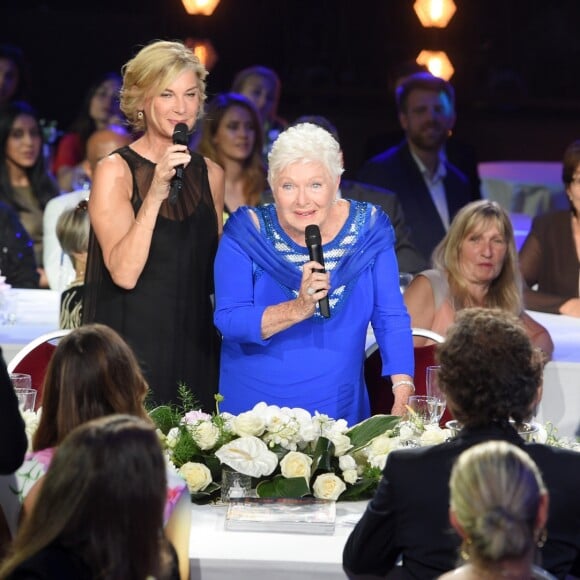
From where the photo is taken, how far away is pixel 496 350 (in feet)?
7.52

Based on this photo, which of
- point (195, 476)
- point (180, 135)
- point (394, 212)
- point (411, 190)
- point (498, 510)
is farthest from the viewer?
point (411, 190)

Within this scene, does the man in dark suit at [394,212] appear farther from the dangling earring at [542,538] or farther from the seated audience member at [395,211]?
the dangling earring at [542,538]

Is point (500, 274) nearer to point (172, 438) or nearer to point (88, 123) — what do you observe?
point (172, 438)

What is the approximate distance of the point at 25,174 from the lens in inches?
286

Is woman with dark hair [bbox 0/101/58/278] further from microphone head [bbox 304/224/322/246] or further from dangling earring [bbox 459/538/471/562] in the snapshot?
dangling earring [bbox 459/538/471/562]

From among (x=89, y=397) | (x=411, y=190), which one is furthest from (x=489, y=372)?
(x=411, y=190)

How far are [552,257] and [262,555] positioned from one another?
342 cm

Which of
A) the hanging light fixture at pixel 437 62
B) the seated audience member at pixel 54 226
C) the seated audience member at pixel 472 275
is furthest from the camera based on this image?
the hanging light fixture at pixel 437 62

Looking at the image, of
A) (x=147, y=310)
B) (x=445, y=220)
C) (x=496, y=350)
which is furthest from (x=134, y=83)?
(x=445, y=220)

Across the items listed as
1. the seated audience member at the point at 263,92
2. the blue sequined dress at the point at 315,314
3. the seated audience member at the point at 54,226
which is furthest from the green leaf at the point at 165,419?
the seated audience member at the point at 263,92

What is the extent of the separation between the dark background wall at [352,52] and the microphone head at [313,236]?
695 cm

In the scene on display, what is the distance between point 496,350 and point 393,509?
359 millimetres

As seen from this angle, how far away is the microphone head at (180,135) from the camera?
11.0ft

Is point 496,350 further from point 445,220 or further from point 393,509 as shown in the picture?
point 445,220
